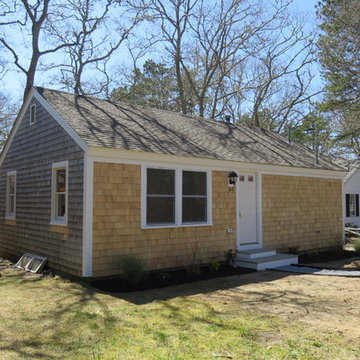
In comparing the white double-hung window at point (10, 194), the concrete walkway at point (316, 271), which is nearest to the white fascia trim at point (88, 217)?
the concrete walkway at point (316, 271)

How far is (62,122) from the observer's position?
29.9ft

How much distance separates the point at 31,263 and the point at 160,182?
4.01 meters

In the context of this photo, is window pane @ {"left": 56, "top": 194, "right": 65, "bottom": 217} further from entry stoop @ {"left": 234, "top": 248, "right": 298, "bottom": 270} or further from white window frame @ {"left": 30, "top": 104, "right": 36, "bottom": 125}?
entry stoop @ {"left": 234, "top": 248, "right": 298, "bottom": 270}

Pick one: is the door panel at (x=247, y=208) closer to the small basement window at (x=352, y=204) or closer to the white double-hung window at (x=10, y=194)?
the white double-hung window at (x=10, y=194)

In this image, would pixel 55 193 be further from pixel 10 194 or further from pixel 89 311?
pixel 89 311

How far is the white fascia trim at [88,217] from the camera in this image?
25.7 ft

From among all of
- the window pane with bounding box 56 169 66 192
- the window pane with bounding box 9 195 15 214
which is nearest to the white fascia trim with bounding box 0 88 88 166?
the window pane with bounding box 56 169 66 192

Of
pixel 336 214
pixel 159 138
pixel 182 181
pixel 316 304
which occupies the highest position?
pixel 159 138

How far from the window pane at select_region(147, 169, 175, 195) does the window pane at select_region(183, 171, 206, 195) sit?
41 cm

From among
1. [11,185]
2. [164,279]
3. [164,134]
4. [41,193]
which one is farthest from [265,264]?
[11,185]

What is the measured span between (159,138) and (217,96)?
1719 cm

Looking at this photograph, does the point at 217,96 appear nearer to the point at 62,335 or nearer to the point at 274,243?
the point at 274,243

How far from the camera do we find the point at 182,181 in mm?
9562

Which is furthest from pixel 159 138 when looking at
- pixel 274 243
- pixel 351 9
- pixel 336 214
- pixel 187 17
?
pixel 187 17
